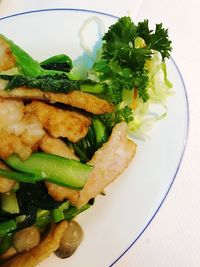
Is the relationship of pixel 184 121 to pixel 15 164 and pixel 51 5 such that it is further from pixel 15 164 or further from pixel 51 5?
pixel 51 5

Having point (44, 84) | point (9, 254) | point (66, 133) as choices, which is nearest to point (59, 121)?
point (66, 133)

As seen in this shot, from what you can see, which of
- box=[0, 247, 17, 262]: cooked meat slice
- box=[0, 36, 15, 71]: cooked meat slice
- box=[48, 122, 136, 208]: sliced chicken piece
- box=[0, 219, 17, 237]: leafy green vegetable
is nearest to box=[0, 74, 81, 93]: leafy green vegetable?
box=[0, 36, 15, 71]: cooked meat slice

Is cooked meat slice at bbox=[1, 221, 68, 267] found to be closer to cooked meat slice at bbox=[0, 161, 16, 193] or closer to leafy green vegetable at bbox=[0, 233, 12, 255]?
leafy green vegetable at bbox=[0, 233, 12, 255]

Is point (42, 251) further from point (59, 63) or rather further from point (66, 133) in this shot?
point (59, 63)

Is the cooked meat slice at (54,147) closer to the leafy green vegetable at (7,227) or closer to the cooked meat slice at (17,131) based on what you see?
the cooked meat slice at (17,131)

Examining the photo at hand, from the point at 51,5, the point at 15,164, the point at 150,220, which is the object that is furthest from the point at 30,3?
the point at 150,220

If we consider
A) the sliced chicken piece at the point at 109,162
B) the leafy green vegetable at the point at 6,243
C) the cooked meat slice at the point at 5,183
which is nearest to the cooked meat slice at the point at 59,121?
the sliced chicken piece at the point at 109,162
